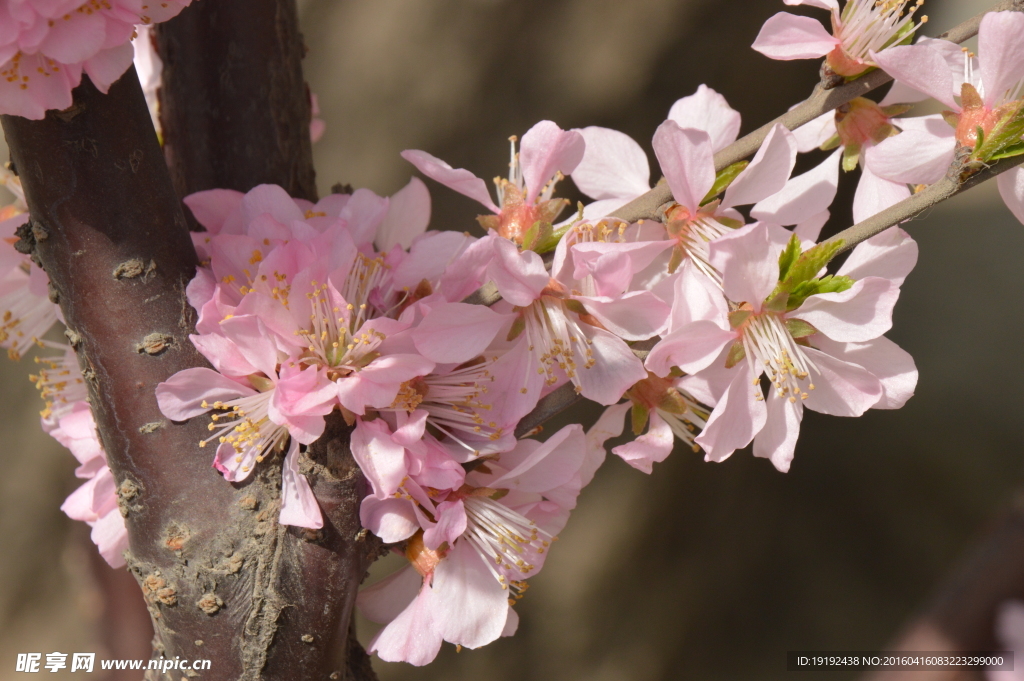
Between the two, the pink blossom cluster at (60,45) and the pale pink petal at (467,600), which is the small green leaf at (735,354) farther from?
the pink blossom cluster at (60,45)

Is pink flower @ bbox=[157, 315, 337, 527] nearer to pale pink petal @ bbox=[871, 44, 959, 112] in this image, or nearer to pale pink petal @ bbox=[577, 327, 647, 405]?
pale pink petal @ bbox=[577, 327, 647, 405]

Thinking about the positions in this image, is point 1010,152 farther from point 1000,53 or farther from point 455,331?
point 455,331

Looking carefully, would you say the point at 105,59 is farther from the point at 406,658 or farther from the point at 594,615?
the point at 594,615

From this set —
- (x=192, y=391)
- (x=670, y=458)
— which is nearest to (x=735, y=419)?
(x=192, y=391)

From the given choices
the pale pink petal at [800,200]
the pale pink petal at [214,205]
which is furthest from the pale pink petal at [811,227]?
the pale pink petal at [214,205]

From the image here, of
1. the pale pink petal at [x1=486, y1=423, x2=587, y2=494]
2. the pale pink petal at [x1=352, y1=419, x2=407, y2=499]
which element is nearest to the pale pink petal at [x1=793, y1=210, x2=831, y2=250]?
the pale pink petal at [x1=486, y1=423, x2=587, y2=494]
